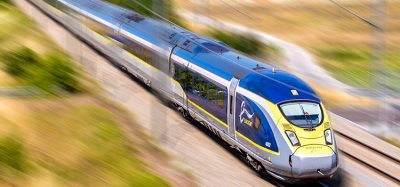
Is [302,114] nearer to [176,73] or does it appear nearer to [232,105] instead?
[232,105]

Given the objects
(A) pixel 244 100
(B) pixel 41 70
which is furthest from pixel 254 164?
(B) pixel 41 70

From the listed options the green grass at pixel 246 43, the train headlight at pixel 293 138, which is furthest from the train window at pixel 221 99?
the green grass at pixel 246 43

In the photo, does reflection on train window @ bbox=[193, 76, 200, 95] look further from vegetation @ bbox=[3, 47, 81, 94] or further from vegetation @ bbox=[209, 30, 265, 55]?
vegetation @ bbox=[209, 30, 265, 55]

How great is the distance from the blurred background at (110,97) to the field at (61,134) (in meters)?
0.02

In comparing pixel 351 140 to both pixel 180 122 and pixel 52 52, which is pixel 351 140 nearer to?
pixel 180 122

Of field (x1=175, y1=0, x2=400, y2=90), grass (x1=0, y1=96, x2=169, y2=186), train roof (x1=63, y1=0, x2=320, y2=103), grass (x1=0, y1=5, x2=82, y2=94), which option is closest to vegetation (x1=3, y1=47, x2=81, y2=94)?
grass (x1=0, y1=5, x2=82, y2=94)

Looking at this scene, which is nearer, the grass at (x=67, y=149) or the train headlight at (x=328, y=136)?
the grass at (x=67, y=149)

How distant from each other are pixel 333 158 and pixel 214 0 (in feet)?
114

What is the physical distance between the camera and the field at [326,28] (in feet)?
108

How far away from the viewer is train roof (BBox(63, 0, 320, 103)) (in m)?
15.0

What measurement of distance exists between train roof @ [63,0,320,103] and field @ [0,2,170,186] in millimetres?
2527

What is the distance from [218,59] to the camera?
56.7 ft

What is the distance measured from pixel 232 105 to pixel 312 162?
2.96 metres

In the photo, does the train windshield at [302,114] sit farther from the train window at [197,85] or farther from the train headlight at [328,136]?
the train window at [197,85]
